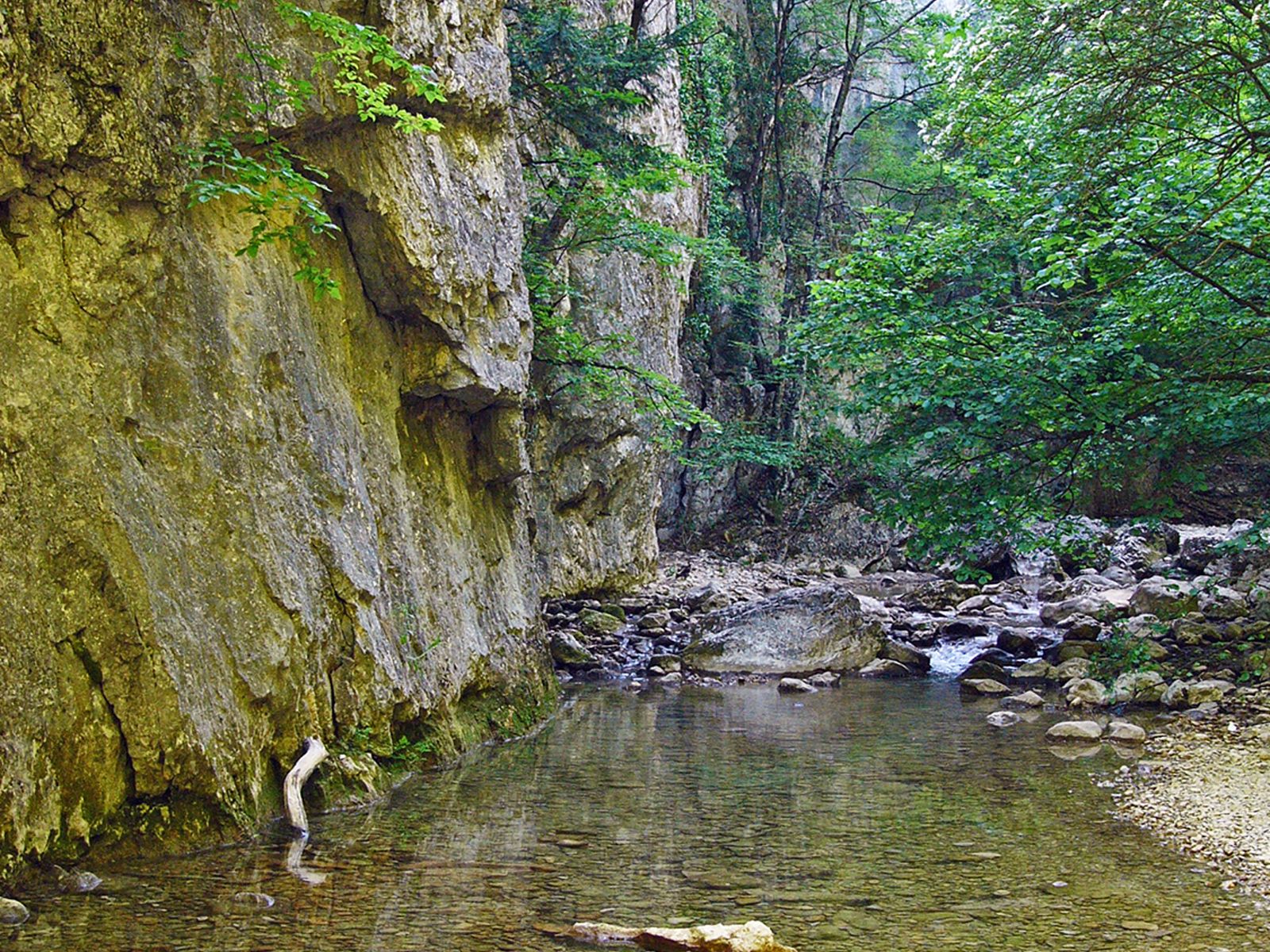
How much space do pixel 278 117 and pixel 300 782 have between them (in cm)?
412

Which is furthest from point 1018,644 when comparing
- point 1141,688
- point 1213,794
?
point 1213,794

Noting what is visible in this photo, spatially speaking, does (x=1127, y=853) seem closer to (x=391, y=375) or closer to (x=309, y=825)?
(x=309, y=825)

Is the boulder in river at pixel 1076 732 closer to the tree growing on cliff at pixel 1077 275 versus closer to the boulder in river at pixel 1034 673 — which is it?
the tree growing on cliff at pixel 1077 275

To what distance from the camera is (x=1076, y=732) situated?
348 inches

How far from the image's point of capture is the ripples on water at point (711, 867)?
4.16 m

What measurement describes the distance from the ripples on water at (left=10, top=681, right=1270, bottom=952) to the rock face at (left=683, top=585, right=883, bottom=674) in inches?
214

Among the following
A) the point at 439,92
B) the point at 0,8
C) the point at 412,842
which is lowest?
the point at 412,842

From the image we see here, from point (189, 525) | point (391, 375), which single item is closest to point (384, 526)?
point (391, 375)

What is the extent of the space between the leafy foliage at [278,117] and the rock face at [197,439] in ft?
0.50

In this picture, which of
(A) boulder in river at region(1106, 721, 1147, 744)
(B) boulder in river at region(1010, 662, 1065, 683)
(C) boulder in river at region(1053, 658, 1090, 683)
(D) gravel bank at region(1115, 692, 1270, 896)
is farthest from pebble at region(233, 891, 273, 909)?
(B) boulder in river at region(1010, 662, 1065, 683)

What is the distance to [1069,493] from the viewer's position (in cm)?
1152

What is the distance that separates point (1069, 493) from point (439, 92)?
846cm

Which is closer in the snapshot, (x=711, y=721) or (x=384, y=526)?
(x=384, y=526)

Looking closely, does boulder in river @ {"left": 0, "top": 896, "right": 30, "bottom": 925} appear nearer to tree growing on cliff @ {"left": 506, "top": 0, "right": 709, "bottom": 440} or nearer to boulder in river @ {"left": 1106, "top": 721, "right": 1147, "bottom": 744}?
boulder in river @ {"left": 1106, "top": 721, "right": 1147, "bottom": 744}
